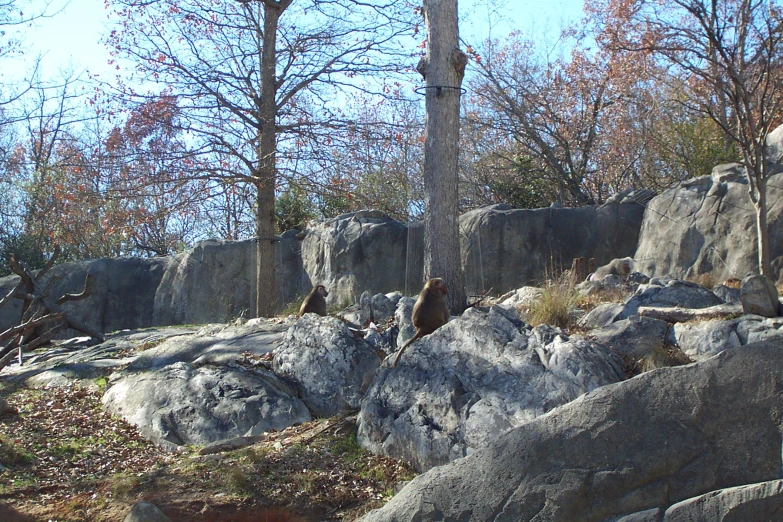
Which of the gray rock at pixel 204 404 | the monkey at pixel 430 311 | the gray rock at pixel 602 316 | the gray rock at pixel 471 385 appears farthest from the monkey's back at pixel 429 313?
the gray rock at pixel 602 316

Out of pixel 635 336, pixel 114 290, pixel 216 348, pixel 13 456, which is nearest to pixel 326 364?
pixel 216 348

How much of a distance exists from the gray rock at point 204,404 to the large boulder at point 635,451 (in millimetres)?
4079

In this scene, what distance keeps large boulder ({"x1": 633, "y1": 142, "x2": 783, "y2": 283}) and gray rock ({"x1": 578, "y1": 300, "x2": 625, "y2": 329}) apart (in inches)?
233

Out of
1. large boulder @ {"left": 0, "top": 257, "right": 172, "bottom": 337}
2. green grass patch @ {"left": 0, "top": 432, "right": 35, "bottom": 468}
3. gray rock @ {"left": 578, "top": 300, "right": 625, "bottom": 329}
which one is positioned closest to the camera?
green grass patch @ {"left": 0, "top": 432, "right": 35, "bottom": 468}

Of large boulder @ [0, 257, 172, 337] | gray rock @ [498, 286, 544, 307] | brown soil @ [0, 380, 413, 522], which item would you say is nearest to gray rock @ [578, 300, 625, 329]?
gray rock @ [498, 286, 544, 307]

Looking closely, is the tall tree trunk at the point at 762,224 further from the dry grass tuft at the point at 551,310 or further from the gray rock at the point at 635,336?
the gray rock at the point at 635,336

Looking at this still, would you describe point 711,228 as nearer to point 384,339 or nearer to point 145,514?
point 384,339

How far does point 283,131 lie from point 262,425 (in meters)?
8.73

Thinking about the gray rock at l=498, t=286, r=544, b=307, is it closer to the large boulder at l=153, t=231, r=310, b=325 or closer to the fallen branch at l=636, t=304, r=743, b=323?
the fallen branch at l=636, t=304, r=743, b=323

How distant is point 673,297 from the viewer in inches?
419

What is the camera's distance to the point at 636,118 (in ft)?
74.7

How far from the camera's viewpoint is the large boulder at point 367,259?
1847 centimetres

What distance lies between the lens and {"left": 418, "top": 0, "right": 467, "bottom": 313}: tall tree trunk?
11008 millimetres

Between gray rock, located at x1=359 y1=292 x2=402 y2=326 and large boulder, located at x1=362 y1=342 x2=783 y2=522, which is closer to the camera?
large boulder, located at x1=362 y1=342 x2=783 y2=522
